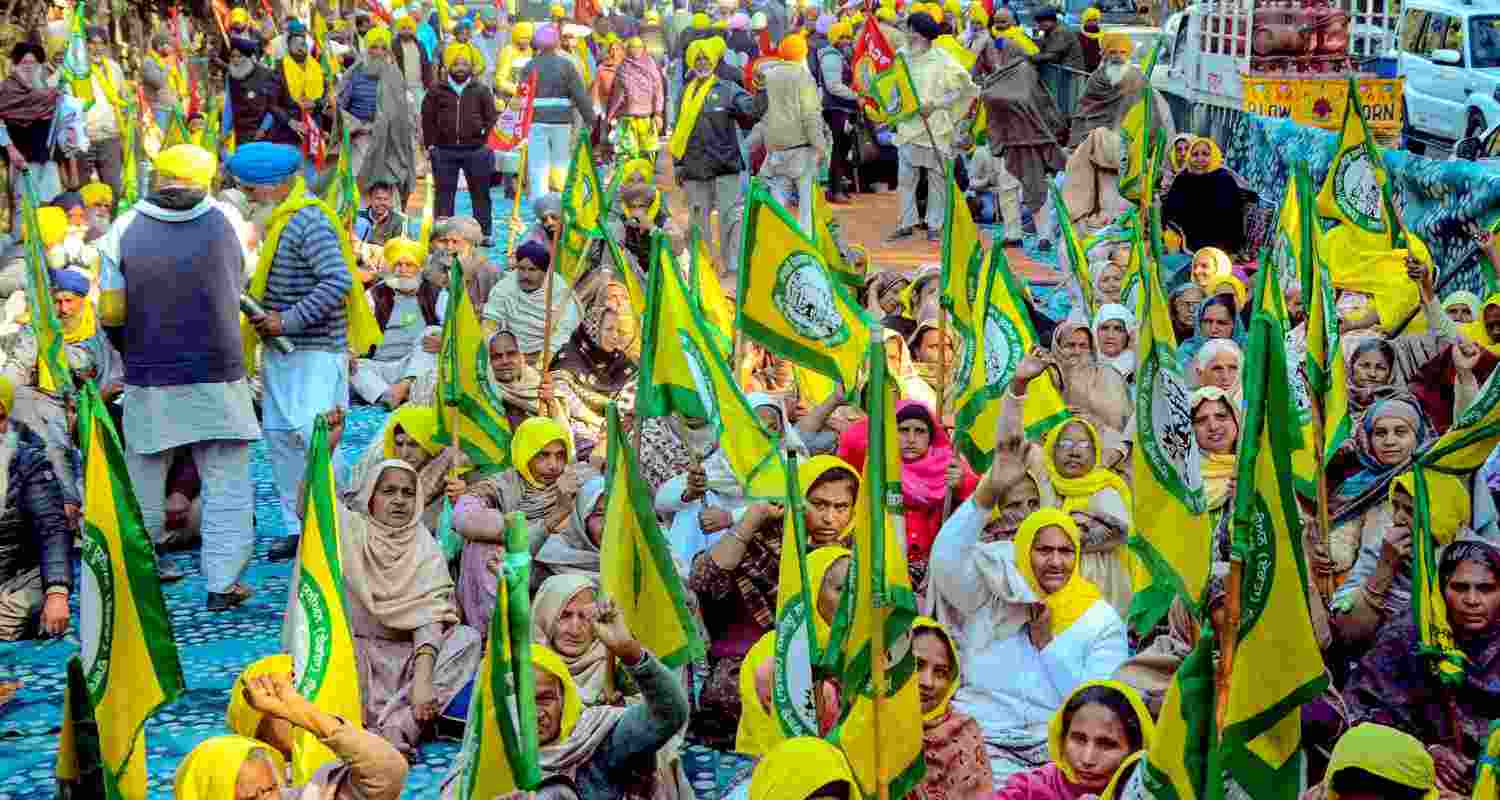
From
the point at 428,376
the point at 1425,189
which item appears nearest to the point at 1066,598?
the point at 428,376

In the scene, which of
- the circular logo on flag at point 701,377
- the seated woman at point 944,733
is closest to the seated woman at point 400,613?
the circular logo on flag at point 701,377

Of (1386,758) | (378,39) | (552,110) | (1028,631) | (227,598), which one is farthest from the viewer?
(378,39)

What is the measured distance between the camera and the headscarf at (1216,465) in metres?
7.30

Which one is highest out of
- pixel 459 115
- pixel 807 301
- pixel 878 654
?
pixel 878 654

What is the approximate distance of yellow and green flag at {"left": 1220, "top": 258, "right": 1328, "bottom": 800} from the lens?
14.8ft

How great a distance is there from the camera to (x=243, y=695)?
468 cm

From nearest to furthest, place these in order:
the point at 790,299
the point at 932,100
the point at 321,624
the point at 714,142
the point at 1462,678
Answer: the point at 321,624, the point at 1462,678, the point at 790,299, the point at 714,142, the point at 932,100

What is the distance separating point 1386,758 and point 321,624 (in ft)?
7.51

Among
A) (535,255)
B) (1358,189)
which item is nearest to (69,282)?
(535,255)

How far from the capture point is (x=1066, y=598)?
20.5 ft

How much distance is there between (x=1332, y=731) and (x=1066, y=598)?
38.4 inches

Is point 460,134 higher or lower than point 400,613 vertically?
lower

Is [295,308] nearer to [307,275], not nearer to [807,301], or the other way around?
[307,275]

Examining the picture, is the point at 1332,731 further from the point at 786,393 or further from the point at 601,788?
the point at 786,393
